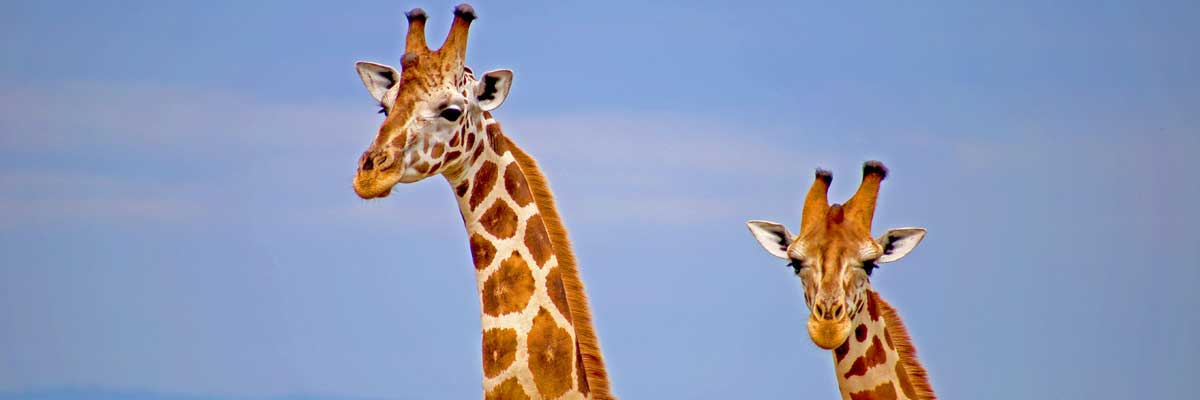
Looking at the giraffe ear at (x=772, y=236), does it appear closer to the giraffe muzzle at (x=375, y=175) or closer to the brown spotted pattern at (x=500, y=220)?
the brown spotted pattern at (x=500, y=220)

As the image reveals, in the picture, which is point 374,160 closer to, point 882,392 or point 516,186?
point 516,186

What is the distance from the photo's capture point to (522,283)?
13.1m

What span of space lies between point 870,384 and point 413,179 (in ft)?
10.8

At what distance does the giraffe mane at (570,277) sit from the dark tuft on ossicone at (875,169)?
2.04m

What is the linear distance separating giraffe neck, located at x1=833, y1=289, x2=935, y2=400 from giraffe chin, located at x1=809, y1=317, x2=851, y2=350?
0.65 m

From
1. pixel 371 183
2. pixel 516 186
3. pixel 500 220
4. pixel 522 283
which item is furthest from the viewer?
pixel 516 186

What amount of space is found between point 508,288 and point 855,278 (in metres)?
2.25

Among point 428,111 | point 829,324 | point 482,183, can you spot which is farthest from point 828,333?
point 428,111

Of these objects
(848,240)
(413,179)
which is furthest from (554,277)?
(848,240)

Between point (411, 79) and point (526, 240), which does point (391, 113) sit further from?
point (526, 240)

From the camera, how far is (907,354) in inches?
536

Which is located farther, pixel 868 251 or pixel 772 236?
pixel 772 236

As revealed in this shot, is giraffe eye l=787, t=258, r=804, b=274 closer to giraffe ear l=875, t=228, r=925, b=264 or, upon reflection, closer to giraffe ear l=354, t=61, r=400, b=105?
giraffe ear l=875, t=228, r=925, b=264

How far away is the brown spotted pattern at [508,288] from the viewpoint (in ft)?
42.8
